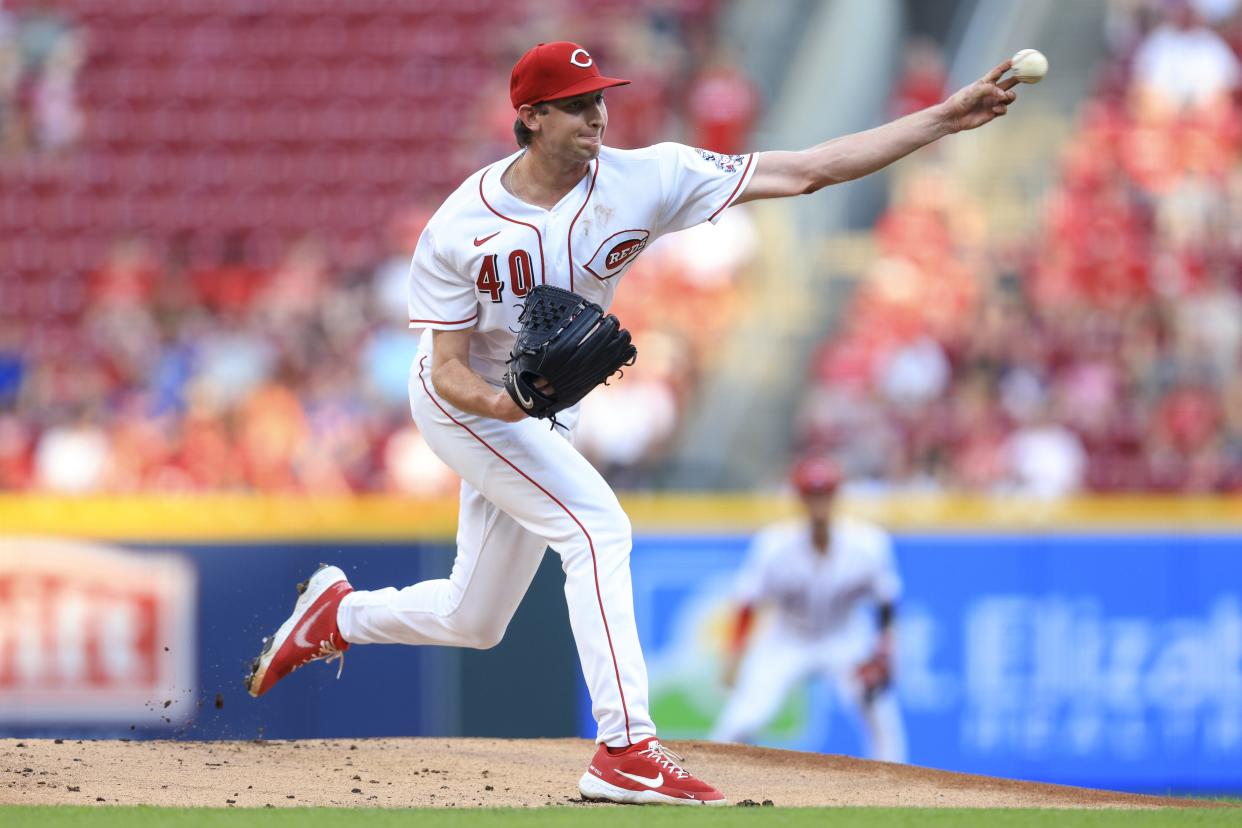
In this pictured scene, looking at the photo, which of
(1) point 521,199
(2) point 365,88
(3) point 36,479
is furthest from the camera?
(2) point 365,88

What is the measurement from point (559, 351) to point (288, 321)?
324 inches

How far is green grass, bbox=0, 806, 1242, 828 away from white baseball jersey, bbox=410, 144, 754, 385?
1254 millimetres

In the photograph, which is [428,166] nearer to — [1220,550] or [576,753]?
[1220,550]

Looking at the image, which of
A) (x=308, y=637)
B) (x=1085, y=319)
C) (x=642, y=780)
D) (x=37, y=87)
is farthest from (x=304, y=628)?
(x=37, y=87)

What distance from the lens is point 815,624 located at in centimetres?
920

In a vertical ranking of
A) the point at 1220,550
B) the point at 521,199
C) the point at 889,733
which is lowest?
the point at 889,733

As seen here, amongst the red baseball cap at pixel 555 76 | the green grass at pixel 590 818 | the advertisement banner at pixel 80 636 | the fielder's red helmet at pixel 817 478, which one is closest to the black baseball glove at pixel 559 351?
the red baseball cap at pixel 555 76

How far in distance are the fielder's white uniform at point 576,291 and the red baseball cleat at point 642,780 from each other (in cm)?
4

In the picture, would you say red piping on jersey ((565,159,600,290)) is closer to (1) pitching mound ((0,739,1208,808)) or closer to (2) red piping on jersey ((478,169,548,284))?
(2) red piping on jersey ((478,169,548,284))

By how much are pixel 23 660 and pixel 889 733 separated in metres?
4.07

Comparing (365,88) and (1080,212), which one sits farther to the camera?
(365,88)

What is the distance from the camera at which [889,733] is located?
8922 mm

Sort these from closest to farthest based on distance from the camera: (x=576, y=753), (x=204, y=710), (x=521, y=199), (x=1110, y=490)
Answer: (x=521, y=199)
(x=576, y=753)
(x=204, y=710)
(x=1110, y=490)

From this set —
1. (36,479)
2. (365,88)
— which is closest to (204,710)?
(36,479)
